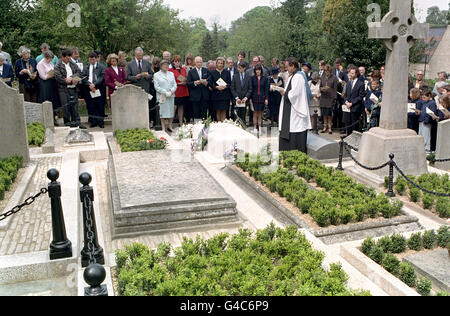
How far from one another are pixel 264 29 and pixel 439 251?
86.4 ft

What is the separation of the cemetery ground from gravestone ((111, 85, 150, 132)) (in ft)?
8.11

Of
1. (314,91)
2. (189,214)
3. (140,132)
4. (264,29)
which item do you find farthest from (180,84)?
(264,29)

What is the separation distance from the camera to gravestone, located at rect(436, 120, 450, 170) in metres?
9.34

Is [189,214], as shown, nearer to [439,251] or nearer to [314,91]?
[439,251]

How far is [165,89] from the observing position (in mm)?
13227

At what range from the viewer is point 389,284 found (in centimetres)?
446

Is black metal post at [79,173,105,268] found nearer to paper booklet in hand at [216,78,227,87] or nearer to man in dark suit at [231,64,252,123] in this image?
man in dark suit at [231,64,252,123]

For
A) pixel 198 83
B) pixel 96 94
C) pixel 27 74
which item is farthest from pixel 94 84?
pixel 198 83

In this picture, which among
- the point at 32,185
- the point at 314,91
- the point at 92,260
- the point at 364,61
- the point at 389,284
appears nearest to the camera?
the point at 389,284

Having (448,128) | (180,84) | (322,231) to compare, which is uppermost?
(180,84)

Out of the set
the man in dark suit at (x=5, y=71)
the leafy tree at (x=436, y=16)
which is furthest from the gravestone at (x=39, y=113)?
the leafy tree at (x=436, y=16)

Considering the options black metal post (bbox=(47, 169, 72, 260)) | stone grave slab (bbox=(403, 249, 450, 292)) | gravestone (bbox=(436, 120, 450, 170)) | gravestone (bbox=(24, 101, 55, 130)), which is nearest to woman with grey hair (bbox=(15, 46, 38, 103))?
gravestone (bbox=(24, 101, 55, 130))

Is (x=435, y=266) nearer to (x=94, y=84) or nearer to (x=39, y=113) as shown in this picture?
(x=39, y=113)

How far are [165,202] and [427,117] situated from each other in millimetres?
7109
